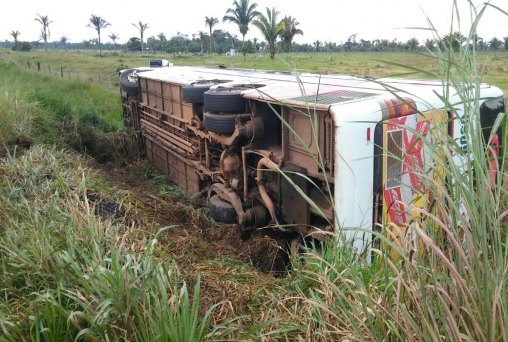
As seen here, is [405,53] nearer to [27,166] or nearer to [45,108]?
[27,166]

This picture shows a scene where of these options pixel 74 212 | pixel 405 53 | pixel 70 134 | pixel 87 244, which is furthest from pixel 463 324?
pixel 70 134

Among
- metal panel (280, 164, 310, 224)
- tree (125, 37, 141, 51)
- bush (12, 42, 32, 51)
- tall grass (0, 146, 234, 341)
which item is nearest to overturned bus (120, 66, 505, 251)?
metal panel (280, 164, 310, 224)

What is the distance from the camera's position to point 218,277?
3766mm

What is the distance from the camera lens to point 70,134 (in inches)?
398

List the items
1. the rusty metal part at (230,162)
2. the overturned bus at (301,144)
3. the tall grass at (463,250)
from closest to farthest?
1. the tall grass at (463,250)
2. the overturned bus at (301,144)
3. the rusty metal part at (230,162)

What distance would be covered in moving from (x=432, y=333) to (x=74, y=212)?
10.0 feet

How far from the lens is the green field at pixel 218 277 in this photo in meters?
1.56

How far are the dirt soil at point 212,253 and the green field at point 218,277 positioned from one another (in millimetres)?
19

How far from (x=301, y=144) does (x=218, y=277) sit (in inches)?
65.4

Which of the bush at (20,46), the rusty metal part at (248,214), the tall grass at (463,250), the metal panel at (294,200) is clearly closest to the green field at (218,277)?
the tall grass at (463,250)

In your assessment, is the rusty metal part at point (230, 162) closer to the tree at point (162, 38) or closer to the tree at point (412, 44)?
the tree at point (412, 44)

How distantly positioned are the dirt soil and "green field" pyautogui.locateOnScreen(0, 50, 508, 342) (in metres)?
0.02

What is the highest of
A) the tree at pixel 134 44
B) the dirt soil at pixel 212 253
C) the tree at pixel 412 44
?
the tree at pixel 134 44

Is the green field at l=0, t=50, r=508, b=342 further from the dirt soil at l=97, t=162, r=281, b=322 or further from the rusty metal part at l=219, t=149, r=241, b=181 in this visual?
the rusty metal part at l=219, t=149, r=241, b=181
